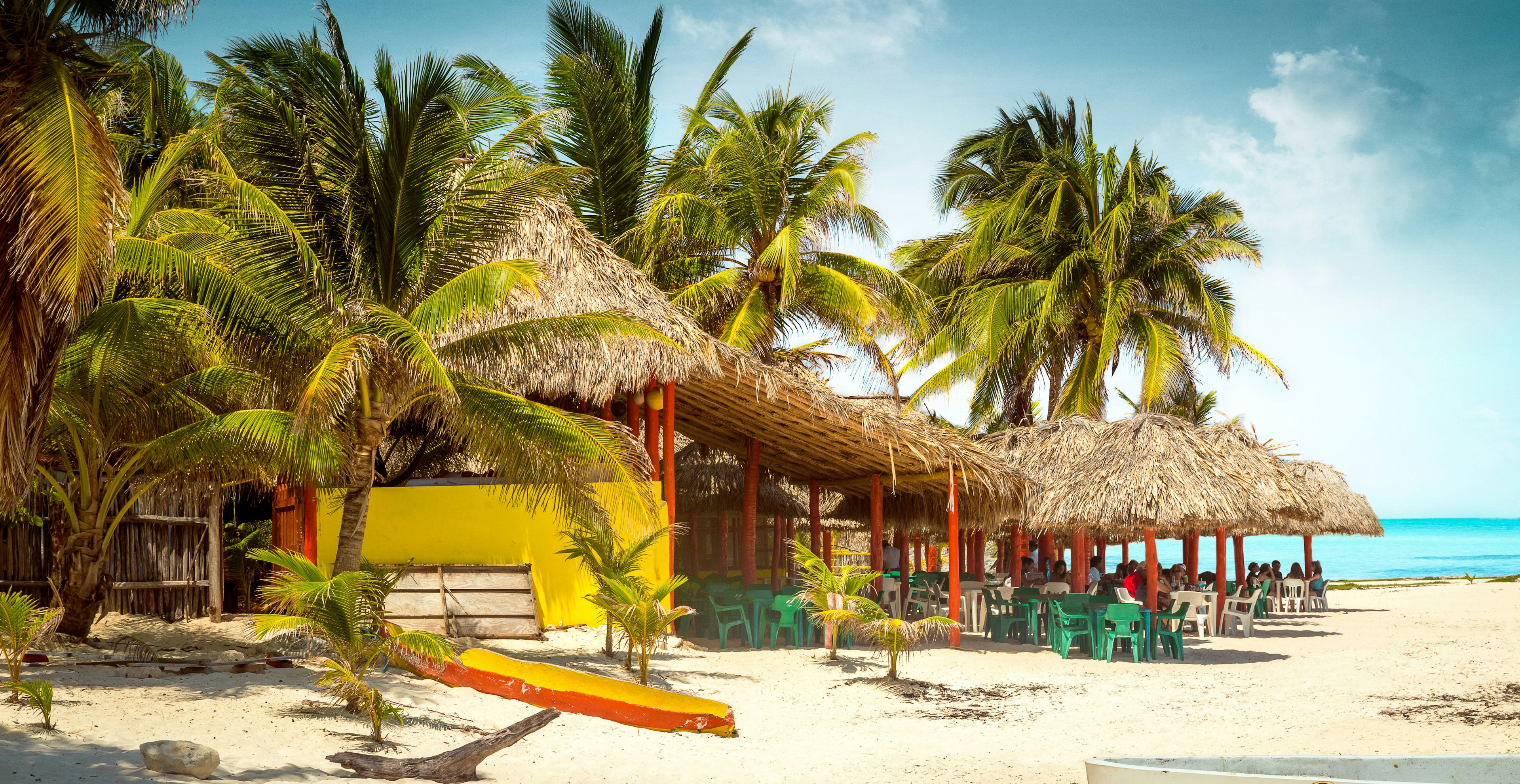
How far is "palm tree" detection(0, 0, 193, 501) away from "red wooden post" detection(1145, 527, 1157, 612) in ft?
36.2

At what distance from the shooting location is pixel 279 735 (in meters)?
6.34

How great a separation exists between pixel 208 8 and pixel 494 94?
3.42 m

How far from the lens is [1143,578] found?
→ 15.0 meters

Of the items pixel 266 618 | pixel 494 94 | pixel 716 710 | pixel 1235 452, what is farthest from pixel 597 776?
pixel 1235 452

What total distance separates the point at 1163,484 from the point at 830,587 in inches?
186

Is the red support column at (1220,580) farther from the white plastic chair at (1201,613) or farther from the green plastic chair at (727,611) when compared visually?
the green plastic chair at (727,611)

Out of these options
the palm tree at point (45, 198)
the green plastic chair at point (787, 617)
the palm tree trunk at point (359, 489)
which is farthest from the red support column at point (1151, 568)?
the palm tree at point (45, 198)

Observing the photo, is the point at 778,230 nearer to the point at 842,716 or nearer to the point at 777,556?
the point at 777,556

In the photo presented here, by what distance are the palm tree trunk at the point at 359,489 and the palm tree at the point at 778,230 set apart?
22.9ft

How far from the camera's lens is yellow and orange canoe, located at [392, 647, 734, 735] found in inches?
306

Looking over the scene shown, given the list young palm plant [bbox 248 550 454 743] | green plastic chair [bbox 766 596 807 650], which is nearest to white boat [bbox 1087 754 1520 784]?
young palm plant [bbox 248 550 454 743]

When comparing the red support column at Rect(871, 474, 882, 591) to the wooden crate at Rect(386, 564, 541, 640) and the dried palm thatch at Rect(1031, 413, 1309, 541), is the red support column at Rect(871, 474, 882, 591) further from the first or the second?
the wooden crate at Rect(386, 564, 541, 640)

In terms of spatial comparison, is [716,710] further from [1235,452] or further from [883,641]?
[1235,452]

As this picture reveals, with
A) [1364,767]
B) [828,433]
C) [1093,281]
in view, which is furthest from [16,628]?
[1093,281]
